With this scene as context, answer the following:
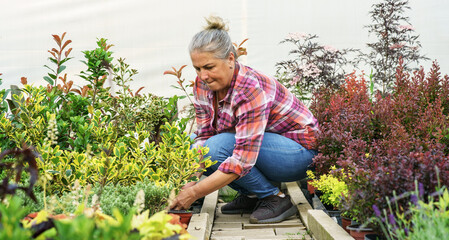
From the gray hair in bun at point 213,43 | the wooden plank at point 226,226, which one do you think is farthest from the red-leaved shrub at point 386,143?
the gray hair in bun at point 213,43

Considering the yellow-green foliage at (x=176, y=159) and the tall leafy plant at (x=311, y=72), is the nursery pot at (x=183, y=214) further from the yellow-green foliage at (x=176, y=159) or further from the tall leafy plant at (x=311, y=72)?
the tall leafy plant at (x=311, y=72)

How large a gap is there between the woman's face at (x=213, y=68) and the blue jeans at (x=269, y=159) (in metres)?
0.45

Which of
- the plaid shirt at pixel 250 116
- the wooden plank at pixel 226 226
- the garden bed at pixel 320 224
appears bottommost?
the wooden plank at pixel 226 226

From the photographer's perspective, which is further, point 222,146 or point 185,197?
point 222,146

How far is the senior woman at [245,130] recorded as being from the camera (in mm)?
2943

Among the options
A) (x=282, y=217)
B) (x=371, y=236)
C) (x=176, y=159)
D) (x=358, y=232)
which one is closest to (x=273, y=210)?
(x=282, y=217)

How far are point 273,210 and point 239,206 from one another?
1.18 feet

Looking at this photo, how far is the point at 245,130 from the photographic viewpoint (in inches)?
118

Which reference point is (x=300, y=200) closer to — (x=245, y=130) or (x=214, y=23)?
(x=245, y=130)

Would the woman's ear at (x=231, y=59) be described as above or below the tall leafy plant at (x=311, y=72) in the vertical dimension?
above

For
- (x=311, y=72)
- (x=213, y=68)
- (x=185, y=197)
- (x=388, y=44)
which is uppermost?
(x=388, y=44)

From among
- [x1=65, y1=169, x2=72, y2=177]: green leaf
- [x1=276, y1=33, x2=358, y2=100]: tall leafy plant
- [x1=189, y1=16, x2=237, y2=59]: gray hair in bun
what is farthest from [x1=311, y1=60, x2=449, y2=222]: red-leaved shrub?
[x1=65, y1=169, x2=72, y2=177]: green leaf

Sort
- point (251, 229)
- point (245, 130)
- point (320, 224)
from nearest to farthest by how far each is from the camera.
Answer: point (320, 224), point (245, 130), point (251, 229)

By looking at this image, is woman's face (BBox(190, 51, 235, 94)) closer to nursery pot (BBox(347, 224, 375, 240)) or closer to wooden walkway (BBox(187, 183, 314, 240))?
wooden walkway (BBox(187, 183, 314, 240))
